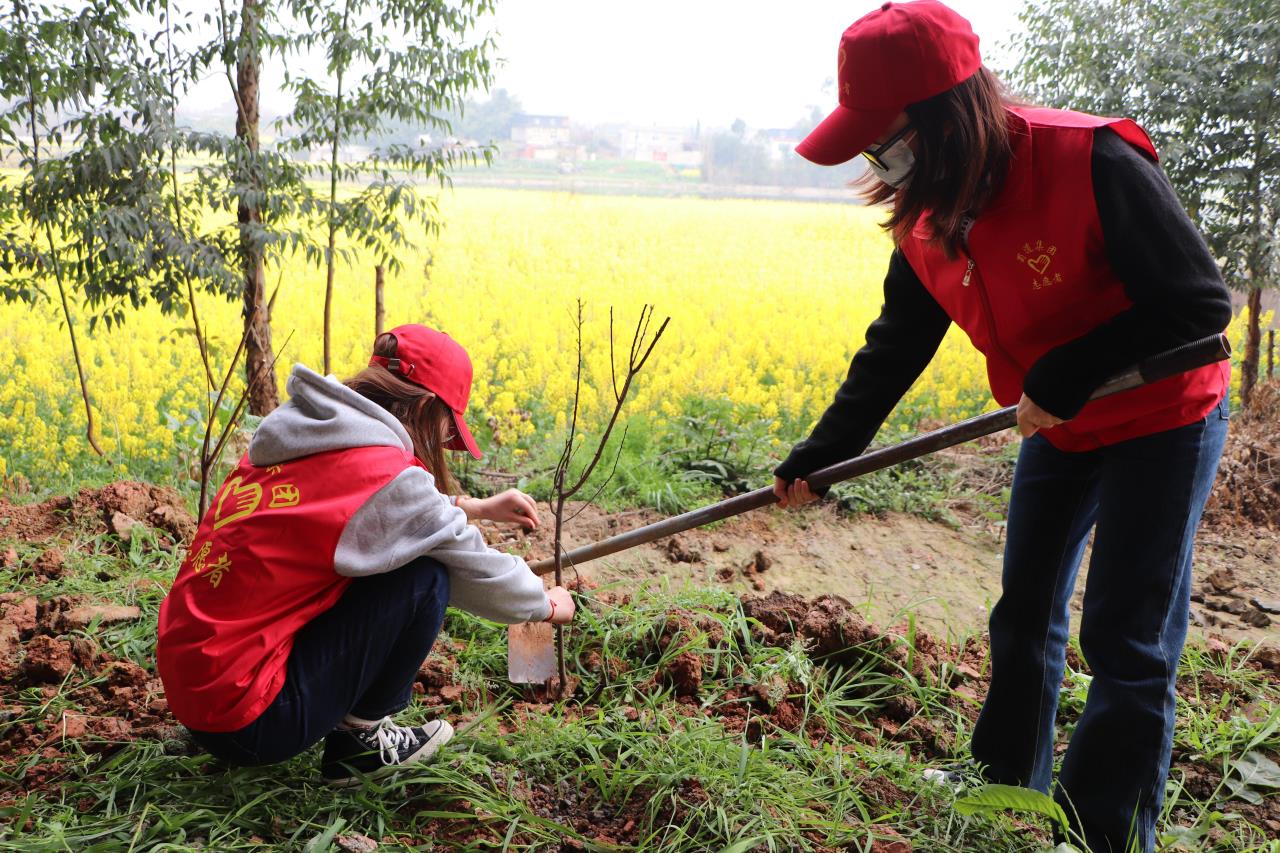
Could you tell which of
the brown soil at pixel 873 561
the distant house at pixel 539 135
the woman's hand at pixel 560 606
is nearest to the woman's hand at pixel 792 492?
the woman's hand at pixel 560 606

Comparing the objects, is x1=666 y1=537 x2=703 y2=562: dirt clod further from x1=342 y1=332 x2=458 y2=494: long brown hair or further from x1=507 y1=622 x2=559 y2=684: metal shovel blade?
x1=342 y1=332 x2=458 y2=494: long brown hair

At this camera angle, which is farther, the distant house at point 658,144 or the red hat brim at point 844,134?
the distant house at point 658,144

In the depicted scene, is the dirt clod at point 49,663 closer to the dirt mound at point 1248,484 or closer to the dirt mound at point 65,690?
the dirt mound at point 65,690

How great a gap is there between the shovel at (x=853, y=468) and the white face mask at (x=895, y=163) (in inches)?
21.5

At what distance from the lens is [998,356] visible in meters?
2.14

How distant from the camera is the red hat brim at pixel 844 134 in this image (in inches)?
72.3

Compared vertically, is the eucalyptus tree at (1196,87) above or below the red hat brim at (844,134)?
above

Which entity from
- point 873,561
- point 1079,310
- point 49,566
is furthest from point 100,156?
point 1079,310

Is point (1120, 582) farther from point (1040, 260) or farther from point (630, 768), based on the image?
point (630, 768)

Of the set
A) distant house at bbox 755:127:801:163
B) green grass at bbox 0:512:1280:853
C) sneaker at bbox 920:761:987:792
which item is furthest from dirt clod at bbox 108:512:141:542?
distant house at bbox 755:127:801:163

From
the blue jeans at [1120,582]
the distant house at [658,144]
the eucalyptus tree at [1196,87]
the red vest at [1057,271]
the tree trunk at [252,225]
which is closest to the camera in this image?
the red vest at [1057,271]

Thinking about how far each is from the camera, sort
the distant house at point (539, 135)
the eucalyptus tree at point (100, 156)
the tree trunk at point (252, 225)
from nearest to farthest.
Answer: the eucalyptus tree at point (100, 156), the tree trunk at point (252, 225), the distant house at point (539, 135)

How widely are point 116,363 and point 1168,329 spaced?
6.35 metres

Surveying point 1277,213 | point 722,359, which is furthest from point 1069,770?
point 1277,213
